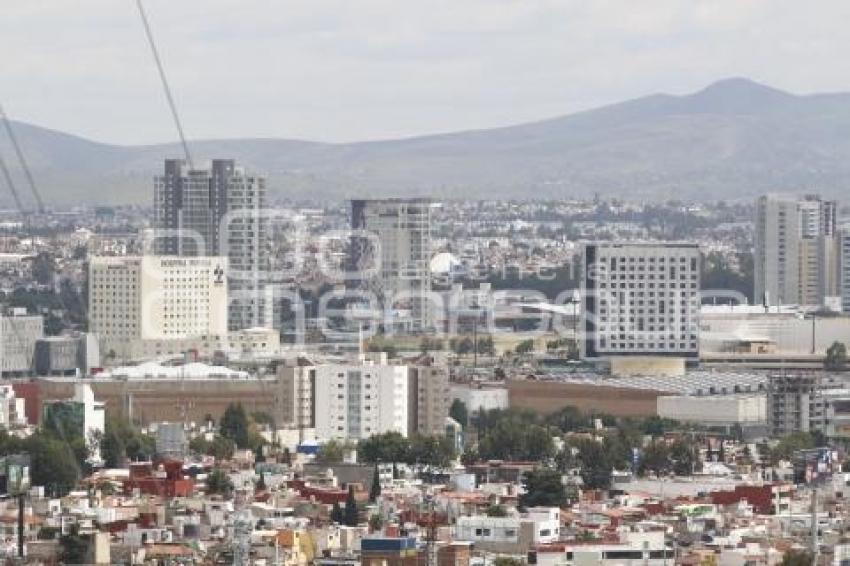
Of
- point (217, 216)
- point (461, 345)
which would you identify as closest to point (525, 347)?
point (461, 345)

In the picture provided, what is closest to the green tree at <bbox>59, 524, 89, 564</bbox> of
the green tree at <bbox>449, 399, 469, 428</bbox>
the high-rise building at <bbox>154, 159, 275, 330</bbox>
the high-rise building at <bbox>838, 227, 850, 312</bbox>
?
the green tree at <bbox>449, 399, 469, 428</bbox>

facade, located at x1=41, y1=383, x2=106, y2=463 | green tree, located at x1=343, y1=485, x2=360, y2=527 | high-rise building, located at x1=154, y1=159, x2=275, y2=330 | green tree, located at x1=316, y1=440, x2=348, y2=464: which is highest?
high-rise building, located at x1=154, y1=159, x2=275, y2=330

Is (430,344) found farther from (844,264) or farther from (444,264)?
(444,264)

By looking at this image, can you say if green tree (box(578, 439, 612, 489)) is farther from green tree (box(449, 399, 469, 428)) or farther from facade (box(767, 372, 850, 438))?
green tree (box(449, 399, 469, 428))

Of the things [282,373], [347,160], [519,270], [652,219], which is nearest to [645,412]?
[282,373]

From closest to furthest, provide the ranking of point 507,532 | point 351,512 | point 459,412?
point 507,532 → point 351,512 → point 459,412

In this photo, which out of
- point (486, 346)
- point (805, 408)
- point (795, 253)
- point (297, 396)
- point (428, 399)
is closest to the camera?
point (428, 399)
